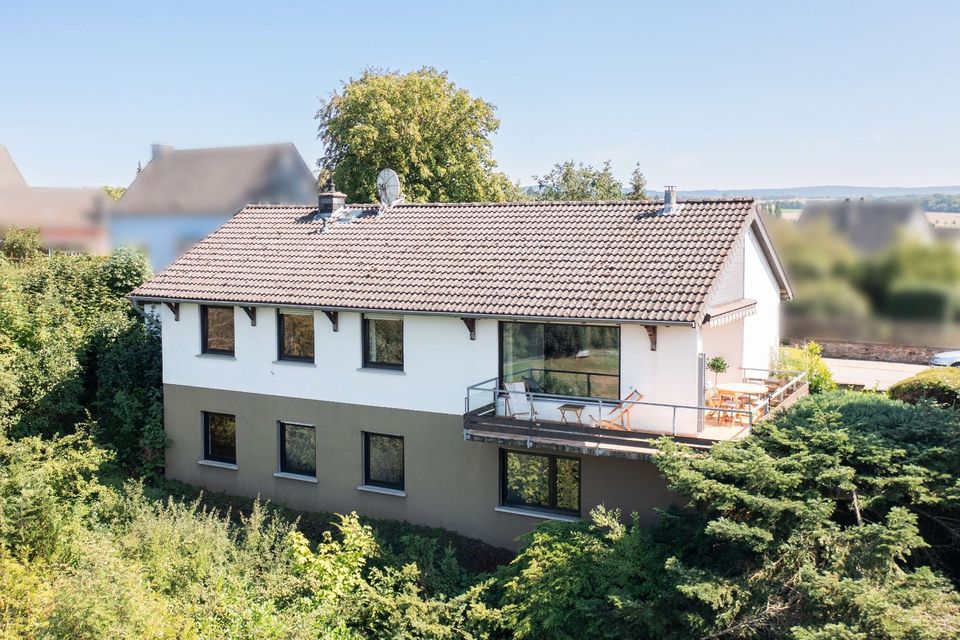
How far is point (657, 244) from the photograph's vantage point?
17.3 meters

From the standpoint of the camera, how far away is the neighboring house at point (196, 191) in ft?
98.7

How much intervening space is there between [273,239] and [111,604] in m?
11.4

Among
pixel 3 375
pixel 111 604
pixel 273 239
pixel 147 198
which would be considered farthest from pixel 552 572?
pixel 147 198

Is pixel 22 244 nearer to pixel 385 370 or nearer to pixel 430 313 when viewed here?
pixel 385 370

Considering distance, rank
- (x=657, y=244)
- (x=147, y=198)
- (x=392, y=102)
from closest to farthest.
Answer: (x=657, y=244) → (x=147, y=198) → (x=392, y=102)

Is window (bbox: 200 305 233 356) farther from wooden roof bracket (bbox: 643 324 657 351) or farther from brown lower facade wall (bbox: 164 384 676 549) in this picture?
wooden roof bracket (bbox: 643 324 657 351)

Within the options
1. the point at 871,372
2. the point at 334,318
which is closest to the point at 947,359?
the point at 871,372

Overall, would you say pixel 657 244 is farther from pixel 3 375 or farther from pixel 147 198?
pixel 147 198

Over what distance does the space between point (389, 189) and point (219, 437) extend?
24.8ft

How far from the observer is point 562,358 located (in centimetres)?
1666

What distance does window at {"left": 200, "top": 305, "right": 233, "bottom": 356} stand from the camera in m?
20.5

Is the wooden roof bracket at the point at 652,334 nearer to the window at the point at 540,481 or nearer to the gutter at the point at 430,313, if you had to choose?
the gutter at the point at 430,313

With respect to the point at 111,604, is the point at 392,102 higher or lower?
higher

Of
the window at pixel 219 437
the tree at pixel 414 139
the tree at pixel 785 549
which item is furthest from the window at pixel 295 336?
the tree at pixel 414 139
